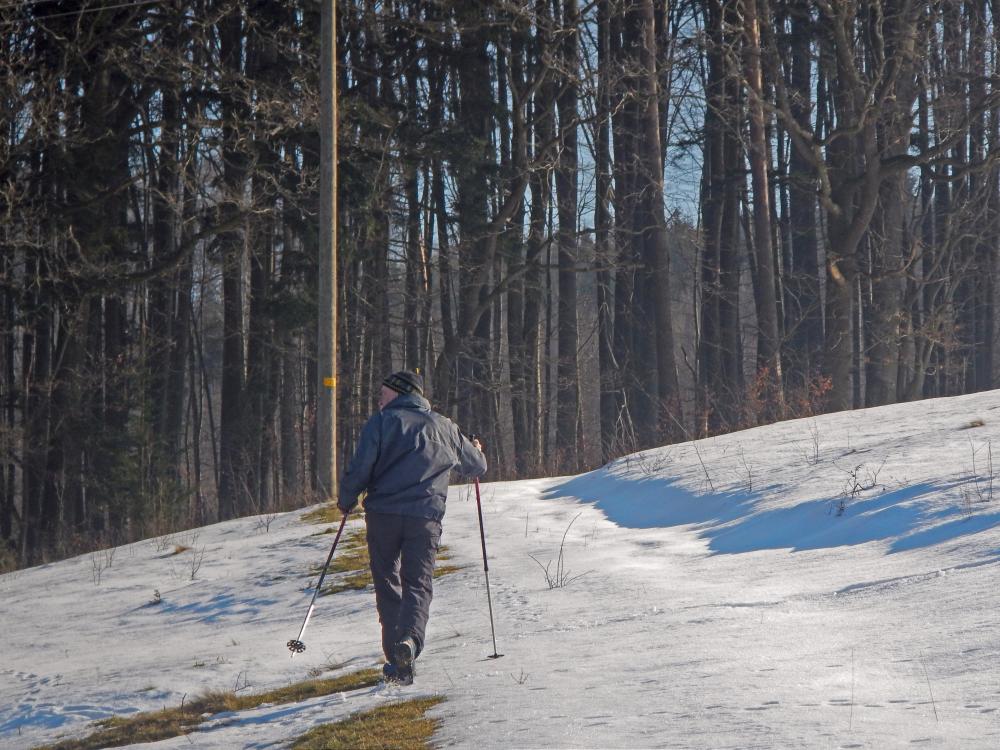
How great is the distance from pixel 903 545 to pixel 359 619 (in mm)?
Result: 4273

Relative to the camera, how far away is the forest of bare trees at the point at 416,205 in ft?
69.3

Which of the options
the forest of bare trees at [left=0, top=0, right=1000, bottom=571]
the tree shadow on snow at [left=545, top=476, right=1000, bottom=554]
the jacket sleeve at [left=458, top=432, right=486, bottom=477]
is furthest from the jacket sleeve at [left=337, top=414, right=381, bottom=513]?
the forest of bare trees at [left=0, top=0, right=1000, bottom=571]

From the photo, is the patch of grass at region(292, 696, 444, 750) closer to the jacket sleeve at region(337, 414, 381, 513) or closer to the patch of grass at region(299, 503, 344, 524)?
the jacket sleeve at region(337, 414, 381, 513)

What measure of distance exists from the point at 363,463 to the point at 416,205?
68.9 feet

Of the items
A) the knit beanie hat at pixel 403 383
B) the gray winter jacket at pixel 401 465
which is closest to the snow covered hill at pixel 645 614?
the gray winter jacket at pixel 401 465

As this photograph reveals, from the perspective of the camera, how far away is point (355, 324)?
28.2 meters

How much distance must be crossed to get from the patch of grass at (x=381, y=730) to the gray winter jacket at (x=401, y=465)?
58.8 inches

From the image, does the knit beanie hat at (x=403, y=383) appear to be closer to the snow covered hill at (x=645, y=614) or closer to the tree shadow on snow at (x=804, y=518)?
the snow covered hill at (x=645, y=614)

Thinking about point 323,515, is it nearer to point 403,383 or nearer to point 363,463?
point 403,383

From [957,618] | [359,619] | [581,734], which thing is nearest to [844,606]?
[957,618]

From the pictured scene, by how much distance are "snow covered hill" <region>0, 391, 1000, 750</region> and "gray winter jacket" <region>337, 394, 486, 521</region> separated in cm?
103

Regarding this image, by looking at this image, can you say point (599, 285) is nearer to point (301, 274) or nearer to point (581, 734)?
point (301, 274)

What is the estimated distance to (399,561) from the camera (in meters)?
6.89

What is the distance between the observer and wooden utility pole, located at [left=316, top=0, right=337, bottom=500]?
49.8ft
